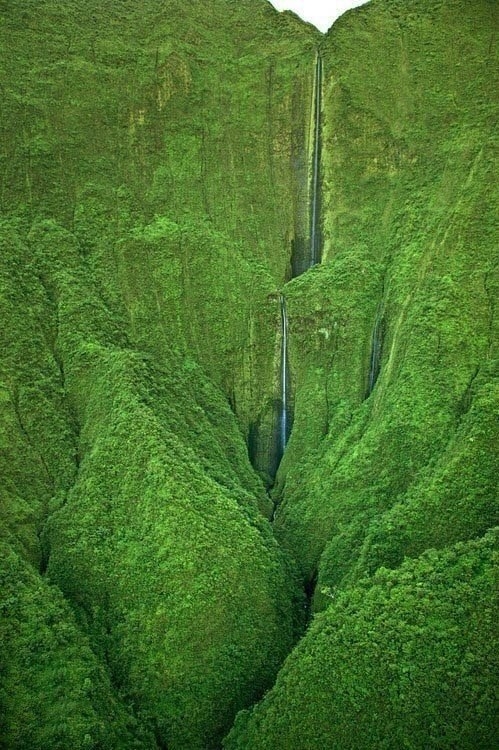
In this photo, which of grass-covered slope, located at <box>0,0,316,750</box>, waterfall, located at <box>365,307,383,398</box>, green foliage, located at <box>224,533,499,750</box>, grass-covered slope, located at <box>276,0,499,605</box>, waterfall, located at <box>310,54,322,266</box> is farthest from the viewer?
waterfall, located at <box>310,54,322,266</box>

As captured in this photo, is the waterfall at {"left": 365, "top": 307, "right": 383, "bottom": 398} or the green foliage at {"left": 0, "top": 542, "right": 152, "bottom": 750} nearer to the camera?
the green foliage at {"left": 0, "top": 542, "right": 152, "bottom": 750}

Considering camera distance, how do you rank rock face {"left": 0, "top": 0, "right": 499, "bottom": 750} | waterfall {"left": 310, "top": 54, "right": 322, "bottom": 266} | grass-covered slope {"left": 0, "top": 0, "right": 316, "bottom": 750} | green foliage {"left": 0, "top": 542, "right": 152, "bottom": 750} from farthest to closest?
waterfall {"left": 310, "top": 54, "right": 322, "bottom": 266}, grass-covered slope {"left": 0, "top": 0, "right": 316, "bottom": 750}, rock face {"left": 0, "top": 0, "right": 499, "bottom": 750}, green foliage {"left": 0, "top": 542, "right": 152, "bottom": 750}

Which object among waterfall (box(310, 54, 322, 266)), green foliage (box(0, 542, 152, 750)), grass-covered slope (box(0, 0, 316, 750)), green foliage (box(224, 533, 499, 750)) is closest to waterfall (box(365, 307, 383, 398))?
grass-covered slope (box(0, 0, 316, 750))

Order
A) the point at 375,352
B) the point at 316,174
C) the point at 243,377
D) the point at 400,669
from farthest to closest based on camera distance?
the point at 316,174
the point at 243,377
the point at 375,352
the point at 400,669

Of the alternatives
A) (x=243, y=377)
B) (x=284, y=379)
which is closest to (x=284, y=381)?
(x=284, y=379)

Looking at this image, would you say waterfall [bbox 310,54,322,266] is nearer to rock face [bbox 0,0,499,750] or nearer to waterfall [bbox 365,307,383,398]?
rock face [bbox 0,0,499,750]

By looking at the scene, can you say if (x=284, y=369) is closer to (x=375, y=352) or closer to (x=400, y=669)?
(x=375, y=352)

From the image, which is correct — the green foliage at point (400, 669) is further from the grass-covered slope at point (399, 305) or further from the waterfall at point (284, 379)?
the waterfall at point (284, 379)
